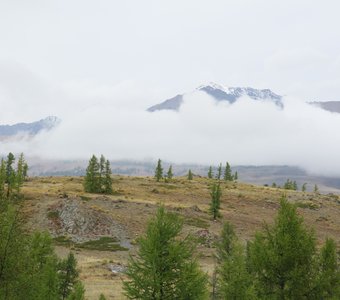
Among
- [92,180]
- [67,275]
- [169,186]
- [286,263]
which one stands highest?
[286,263]

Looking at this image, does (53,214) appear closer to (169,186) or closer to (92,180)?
(92,180)

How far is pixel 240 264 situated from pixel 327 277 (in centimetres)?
1139

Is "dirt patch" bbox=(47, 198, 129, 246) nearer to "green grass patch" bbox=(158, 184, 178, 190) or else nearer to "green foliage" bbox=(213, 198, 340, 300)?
"green grass patch" bbox=(158, 184, 178, 190)

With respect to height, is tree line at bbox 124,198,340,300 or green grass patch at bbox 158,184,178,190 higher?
tree line at bbox 124,198,340,300

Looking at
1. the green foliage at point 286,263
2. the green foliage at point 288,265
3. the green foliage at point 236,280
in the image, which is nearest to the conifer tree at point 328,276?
the green foliage at point 288,265

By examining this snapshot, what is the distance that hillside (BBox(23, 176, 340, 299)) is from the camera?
222 ft

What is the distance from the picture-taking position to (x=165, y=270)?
20.6m

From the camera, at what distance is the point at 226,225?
4872 centimetres

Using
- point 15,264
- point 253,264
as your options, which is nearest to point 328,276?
point 253,264

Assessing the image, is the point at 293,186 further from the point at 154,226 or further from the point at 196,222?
the point at 154,226

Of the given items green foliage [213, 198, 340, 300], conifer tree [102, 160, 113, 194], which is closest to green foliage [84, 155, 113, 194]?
conifer tree [102, 160, 113, 194]

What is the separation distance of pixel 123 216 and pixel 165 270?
2920 inches

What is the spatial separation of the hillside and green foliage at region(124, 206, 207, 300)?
27.0 m

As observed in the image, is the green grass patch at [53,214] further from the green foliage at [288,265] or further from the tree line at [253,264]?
the green foliage at [288,265]
